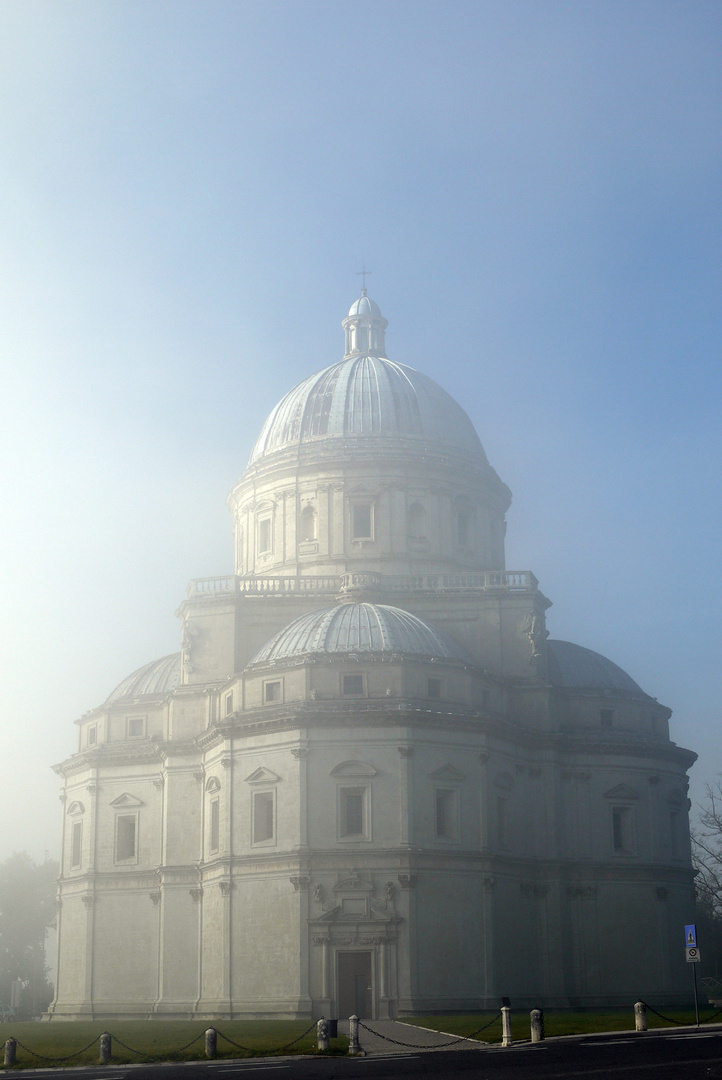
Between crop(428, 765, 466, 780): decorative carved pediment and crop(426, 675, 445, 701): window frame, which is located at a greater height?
crop(426, 675, 445, 701): window frame

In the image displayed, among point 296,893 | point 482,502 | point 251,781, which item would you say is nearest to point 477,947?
point 296,893

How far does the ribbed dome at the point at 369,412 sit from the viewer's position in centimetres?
7206

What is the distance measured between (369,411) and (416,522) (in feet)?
22.9

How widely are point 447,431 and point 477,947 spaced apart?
96.0 feet

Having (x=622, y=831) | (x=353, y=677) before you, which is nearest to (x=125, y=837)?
(x=353, y=677)

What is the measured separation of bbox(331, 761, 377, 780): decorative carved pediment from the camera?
5456 centimetres

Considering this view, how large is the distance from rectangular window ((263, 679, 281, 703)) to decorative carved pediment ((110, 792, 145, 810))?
11757mm

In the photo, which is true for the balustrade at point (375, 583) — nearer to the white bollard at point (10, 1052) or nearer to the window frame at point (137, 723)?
the window frame at point (137, 723)

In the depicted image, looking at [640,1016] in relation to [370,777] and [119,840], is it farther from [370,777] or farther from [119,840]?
[119,840]

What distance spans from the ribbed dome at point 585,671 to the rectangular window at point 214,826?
18.1 meters

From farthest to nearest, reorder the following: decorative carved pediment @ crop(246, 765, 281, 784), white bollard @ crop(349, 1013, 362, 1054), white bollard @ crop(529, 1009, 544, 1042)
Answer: decorative carved pediment @ crop(246, 765, 281, 784), white bollard @ crop(529, 1009, 544, 1042), white bollard @ crop(349, 1013, 362, 1054)

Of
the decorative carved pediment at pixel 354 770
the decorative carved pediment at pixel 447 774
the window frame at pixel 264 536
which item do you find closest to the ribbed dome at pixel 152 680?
the window frame at pixel 264 536

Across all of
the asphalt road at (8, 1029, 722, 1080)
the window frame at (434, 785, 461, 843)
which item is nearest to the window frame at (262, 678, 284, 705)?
the window frame at (434, 785, 461, 843)

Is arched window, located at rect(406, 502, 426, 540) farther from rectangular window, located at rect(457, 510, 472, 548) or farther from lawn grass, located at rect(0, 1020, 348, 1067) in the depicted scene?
lawn grass, located at rect(0, 1020, 348, 1067)
